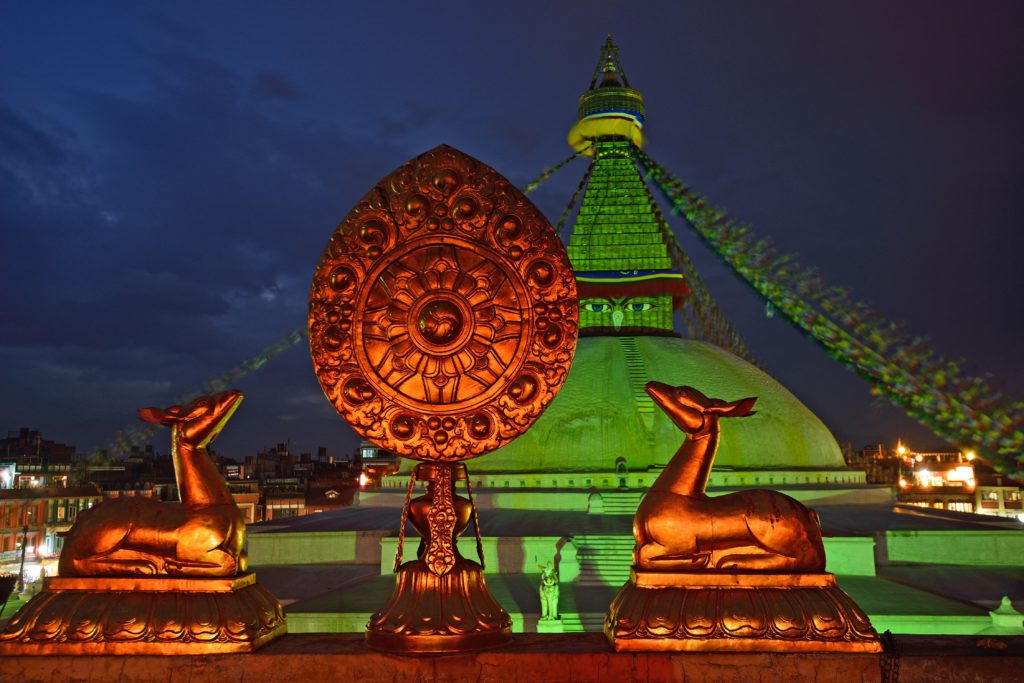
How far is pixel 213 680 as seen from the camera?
11.2ft

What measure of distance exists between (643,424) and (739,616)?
1329 centimetres

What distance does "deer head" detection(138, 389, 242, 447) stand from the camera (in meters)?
3.88

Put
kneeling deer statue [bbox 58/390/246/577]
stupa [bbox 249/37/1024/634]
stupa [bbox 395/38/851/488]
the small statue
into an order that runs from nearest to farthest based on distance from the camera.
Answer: kneeling deer statue [bbox 58/390/246/577] → the small statue → stupa [bbox 249/37/1024/634] → stupa [bbox 395/38/851/488]

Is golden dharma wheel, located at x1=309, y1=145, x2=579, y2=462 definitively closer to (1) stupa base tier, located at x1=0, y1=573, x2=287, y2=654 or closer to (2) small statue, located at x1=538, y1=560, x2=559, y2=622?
(1) stupa base tier, located at x1=0, y1=573, x2=287, y2=654

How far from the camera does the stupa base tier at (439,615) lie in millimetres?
3512

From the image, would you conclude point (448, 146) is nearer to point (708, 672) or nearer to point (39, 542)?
point (708, 672)

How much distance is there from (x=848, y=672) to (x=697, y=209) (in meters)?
13.0

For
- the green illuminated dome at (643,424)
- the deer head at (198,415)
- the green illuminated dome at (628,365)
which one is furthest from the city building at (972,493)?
the deer head at (198,415)

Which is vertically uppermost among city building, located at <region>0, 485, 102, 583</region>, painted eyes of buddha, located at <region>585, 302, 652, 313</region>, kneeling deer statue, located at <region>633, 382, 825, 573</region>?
painted eyes of buddha, located at <region>585, 302, 652, 313</region>

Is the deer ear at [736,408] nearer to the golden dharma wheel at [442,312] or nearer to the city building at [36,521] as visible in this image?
the golden dharma wheel at [442,312]

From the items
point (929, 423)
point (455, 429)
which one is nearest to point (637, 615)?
point (455, 429)

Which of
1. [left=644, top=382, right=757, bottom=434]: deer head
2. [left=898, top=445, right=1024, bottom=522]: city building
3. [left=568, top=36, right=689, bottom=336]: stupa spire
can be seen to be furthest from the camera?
[left=898, top=445, right=1024, bottom=522]: city building

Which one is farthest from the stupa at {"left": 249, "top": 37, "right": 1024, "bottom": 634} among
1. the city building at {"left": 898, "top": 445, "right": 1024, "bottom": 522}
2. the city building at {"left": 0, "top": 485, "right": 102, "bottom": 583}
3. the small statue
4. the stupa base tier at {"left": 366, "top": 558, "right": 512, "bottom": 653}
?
the city building at {"left": 0, "top": 485, "right": 102, "bottom": 583}

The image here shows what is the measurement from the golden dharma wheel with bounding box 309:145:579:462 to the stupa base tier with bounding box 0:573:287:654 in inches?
40.1
